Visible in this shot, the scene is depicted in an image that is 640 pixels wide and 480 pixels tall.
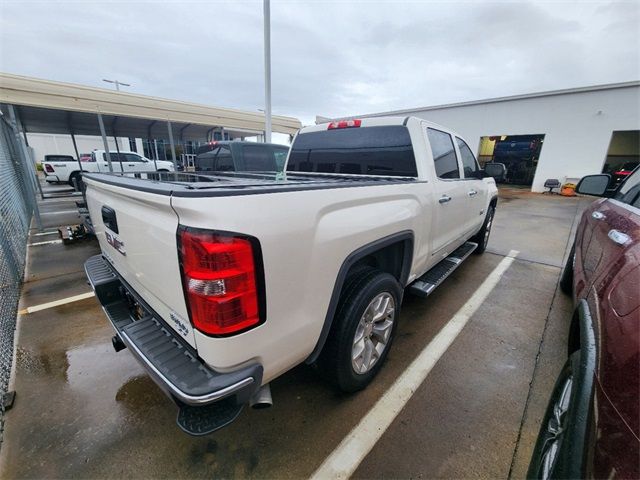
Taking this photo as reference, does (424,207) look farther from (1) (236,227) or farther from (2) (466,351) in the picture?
(1) (236,227)

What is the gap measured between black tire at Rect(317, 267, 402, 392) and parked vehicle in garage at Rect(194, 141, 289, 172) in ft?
16.2

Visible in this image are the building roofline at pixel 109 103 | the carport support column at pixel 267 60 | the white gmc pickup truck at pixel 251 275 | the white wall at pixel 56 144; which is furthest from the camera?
the white wall at pixel 56 144

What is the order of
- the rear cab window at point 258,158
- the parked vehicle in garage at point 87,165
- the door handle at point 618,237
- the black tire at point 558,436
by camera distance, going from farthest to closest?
the parked vehicle in garage at point 87,165, the rear cab window at point 258,158, the door handle at point 618,237, the black tire at point 558,436

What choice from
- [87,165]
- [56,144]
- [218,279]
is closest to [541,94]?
[218,279]

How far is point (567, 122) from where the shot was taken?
14172 millimetres

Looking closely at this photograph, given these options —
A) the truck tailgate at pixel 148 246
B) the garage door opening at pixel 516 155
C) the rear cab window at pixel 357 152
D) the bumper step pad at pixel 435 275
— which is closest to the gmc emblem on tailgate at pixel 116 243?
the truck tailgate at pixel 148 246

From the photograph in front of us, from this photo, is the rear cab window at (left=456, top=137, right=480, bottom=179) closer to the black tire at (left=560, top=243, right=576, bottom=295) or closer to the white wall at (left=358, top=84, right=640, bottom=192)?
the black tire at (left=560, top=243, right=576, bottom=295)

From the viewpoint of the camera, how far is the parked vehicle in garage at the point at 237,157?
20.5ft

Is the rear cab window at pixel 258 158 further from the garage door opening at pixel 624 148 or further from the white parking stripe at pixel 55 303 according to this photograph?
the garage door opening at pixel 624 148

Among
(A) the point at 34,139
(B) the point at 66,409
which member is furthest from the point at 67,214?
(A) the point at 34,139

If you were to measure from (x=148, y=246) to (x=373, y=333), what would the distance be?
1633 millimetres

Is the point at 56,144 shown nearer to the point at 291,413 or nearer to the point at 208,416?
the point at 291,413

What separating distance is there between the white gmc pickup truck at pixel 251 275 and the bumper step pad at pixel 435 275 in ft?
1.13

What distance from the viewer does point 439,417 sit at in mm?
2006
